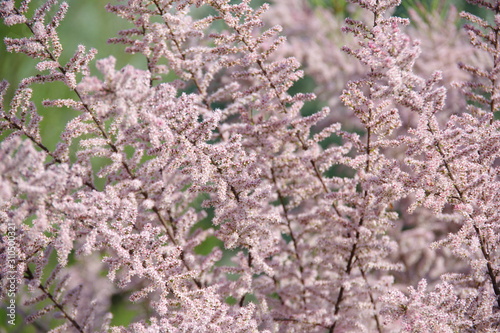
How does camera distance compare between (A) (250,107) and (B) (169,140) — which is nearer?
(B) (169,140)

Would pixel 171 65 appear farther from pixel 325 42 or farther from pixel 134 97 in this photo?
pixel 325 42

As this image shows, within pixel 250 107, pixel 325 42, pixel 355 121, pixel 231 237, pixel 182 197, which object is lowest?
pixel 231 237

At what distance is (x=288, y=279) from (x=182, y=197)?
0.26m

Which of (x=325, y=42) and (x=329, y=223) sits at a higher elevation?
(x=325, y=42)

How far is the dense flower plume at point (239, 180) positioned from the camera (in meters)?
0.59

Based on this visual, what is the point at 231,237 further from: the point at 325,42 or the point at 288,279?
the point at 325,42

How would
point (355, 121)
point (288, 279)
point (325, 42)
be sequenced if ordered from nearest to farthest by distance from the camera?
point (288, 279), point (355, 121), point (325, 42)

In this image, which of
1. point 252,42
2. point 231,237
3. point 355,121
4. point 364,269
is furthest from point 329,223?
point 355,121

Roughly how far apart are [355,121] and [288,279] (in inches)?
21.8

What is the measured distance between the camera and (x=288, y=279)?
0.90 metres

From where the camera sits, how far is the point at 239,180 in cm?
66

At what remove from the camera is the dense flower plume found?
59 centimetres

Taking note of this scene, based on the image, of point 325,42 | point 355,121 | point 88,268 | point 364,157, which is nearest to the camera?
point 364,157

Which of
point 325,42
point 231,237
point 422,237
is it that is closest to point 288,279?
point 231,237
